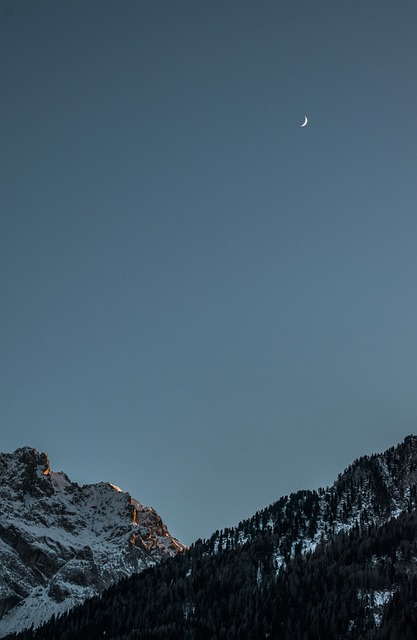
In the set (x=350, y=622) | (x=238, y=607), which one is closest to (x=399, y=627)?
(x=350, y=622)

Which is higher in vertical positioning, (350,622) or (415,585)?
(415,585)

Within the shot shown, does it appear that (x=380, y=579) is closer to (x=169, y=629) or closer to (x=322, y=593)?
(x=322, y=593)

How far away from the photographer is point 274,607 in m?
192

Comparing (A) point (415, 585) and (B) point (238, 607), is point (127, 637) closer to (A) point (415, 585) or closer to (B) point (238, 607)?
(B) point (238, 607)

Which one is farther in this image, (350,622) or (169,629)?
(169,629)

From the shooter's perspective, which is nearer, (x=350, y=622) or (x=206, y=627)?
(x=350, y=622)

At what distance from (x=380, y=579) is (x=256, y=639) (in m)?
40.7

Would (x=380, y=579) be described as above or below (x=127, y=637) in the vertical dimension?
above

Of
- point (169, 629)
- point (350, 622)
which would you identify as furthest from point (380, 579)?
point (169, 629)

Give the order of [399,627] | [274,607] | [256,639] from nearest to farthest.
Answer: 1. [399,627]
2. [256,639]
3. [274,607]

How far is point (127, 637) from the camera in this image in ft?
635

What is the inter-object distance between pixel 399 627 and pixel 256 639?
36.6 metres

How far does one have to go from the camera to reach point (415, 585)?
18675 cm

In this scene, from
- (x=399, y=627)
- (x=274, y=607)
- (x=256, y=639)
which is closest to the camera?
(x=399, y=627)
